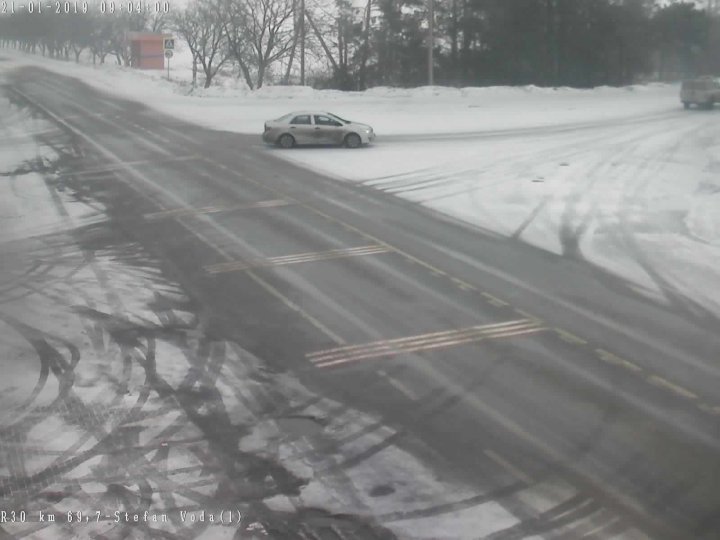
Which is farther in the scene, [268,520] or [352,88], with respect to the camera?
[352,88]

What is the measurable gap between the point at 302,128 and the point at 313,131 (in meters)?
0.40

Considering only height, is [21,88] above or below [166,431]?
above

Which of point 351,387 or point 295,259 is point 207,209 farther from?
point 351,387

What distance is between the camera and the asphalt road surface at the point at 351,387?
8875mm

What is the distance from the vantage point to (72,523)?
841cm

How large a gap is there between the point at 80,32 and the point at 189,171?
53.2m

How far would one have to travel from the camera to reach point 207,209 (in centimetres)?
2292

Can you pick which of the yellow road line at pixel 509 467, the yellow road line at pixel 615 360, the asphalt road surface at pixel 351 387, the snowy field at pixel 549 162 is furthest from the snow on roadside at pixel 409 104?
the yellow road line at pixel 509 467

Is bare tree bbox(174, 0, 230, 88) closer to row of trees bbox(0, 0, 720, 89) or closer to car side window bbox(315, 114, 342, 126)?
row of trees bbox(0, 0, 720, 89)

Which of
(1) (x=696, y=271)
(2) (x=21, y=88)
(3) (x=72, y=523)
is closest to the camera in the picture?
(3) (x=72, y=523)

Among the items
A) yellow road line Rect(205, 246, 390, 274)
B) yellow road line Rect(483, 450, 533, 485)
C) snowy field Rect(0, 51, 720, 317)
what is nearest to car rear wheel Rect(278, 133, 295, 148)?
snowy field Rect(0, 51, 720, 317)

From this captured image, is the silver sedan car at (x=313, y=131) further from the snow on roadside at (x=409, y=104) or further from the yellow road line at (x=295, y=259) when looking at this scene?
the yellow road line at (x=295, y=259)

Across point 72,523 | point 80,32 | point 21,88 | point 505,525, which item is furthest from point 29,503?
point 80,32

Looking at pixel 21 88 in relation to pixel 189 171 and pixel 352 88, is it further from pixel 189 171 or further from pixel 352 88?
pixel 189 171
